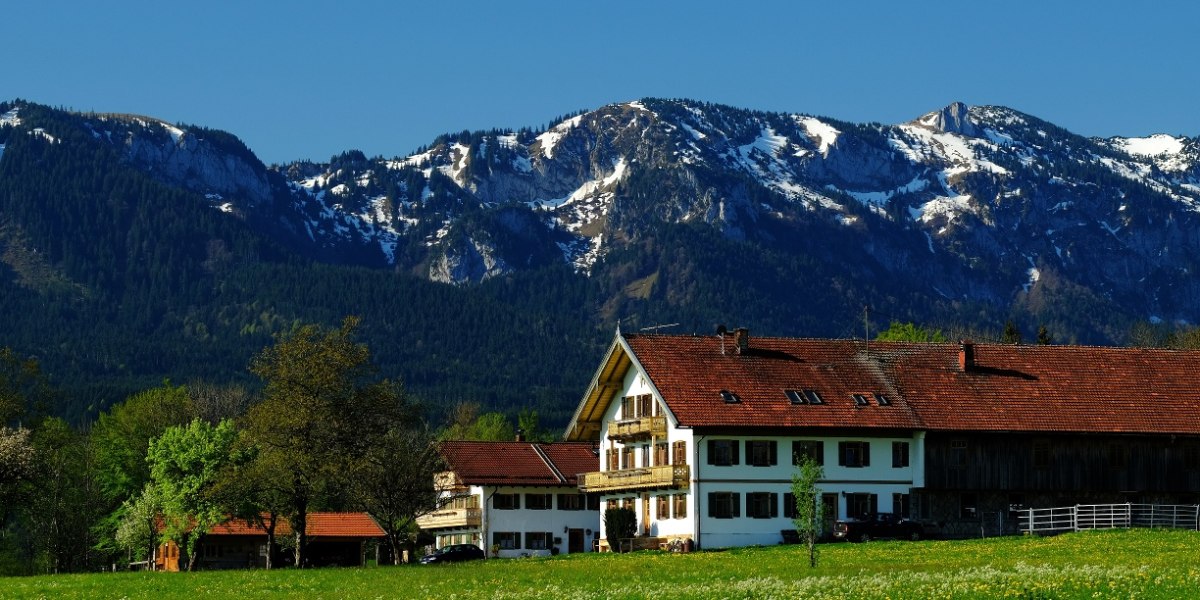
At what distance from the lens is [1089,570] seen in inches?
2056

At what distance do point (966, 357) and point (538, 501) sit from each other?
106 feet

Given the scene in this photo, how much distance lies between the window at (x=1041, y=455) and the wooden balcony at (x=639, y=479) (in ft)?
55.4

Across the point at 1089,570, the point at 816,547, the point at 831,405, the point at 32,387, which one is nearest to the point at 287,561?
the point at 32,387

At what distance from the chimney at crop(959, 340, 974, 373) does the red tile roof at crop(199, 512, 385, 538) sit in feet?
137

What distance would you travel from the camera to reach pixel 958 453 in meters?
97.6

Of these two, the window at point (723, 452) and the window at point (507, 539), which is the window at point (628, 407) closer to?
the window at point (723, 452)

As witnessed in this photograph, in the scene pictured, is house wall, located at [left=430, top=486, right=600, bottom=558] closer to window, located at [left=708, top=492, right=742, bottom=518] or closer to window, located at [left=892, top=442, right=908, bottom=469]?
window, located at [left=708, top=492, right=742, bottom=518]

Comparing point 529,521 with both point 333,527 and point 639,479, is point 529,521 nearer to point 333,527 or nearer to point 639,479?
point 333,527

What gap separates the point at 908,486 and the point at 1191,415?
14.3 metres

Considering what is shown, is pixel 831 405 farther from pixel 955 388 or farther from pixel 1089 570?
pixel 1089 570

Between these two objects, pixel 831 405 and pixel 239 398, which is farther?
pixel 239 398

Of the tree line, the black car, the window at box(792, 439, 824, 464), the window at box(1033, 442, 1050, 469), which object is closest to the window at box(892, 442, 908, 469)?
the window at box(792, 439, 824, 464)

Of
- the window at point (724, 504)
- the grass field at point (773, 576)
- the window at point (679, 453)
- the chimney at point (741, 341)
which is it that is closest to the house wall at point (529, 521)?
the window at point (679, 453)

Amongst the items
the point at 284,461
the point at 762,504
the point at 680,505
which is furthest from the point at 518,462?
the point at 284,461
